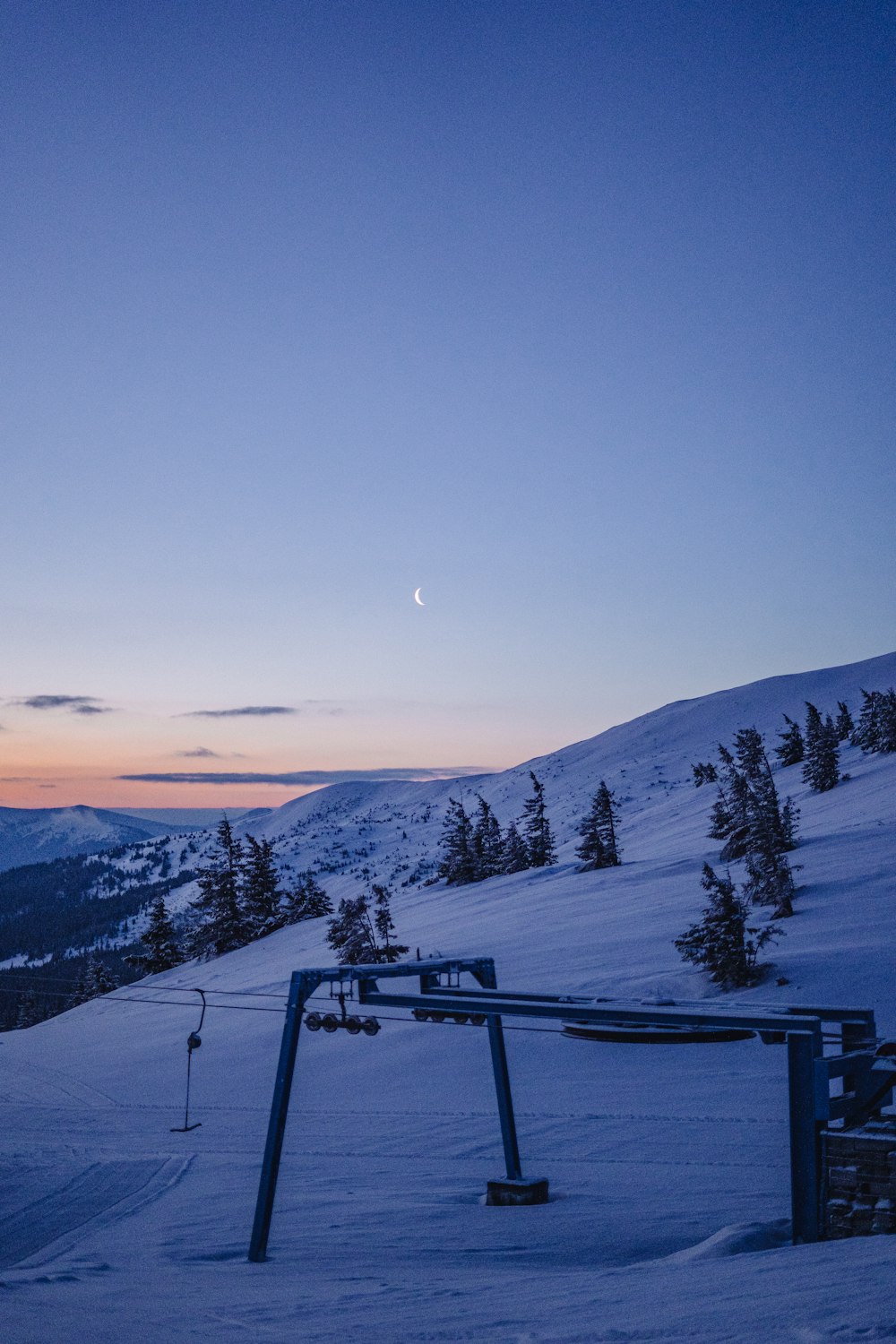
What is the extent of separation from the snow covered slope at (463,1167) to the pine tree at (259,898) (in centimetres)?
1881

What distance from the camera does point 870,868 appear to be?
3653 cm

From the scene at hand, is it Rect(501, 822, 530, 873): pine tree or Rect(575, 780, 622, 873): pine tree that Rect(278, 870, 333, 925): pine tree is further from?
Rect(575, 780, 622, 873): pine tree

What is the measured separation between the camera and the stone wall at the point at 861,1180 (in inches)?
363

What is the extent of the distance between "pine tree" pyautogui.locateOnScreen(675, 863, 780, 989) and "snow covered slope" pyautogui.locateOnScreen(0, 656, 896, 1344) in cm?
71

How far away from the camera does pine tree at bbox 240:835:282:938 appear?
6488 centimetres

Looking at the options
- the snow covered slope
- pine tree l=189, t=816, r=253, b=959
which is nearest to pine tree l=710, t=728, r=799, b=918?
the snow covered slope

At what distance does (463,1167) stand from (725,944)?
1402 cm

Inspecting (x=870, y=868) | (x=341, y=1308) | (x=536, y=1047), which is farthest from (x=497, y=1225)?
(x=870, y=868)

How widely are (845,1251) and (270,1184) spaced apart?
284 inches

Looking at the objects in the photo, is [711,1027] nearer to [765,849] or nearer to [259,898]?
[765,849]

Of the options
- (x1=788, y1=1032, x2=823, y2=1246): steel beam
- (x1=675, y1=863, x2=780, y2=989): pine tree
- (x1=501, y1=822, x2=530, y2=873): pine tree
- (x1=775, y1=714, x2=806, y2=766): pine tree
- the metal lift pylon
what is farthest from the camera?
(x1=775, y1=714, x2=806, y2=766): pine tree

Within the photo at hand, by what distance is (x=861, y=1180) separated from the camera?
944 centimetres

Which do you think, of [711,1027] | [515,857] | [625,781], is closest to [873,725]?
[515,857]

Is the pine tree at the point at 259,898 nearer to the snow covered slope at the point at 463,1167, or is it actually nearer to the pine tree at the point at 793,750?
the snow covered slope at the point at 463,1167
